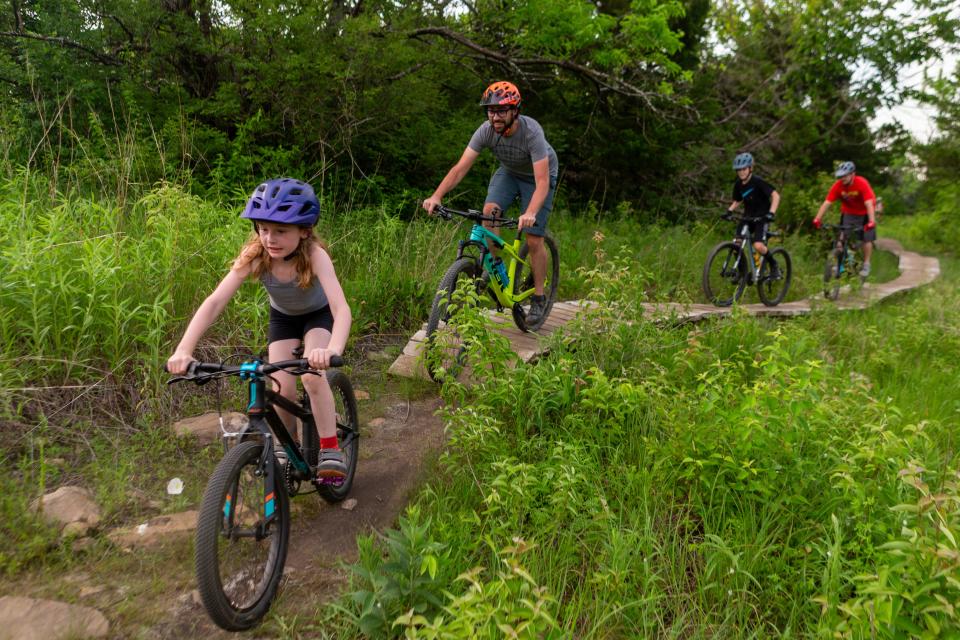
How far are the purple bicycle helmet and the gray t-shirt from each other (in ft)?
8.69

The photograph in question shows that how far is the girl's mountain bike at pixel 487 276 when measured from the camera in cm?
489

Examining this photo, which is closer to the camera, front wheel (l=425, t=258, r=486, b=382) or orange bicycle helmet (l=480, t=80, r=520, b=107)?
front wheel (l=425, t=258, r=486, b=382)

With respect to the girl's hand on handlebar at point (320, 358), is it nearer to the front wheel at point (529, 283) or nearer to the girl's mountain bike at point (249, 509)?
the girl's mountain bike at point (249, 509)

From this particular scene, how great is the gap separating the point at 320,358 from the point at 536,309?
3867mm

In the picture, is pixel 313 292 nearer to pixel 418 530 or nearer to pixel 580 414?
pixel 418 530

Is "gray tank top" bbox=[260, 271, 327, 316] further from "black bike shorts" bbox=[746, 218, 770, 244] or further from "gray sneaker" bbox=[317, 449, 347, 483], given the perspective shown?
"black bike shorts" bbox=[746, 218, 770, 244]

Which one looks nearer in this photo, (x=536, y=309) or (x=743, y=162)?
(x=536, y=309)

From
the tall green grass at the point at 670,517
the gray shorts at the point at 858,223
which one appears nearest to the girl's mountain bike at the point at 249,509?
the tall green grass at the point at 670,517

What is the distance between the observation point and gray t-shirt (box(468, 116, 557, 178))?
5.39 m

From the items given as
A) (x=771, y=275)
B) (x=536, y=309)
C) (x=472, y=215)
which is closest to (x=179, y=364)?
(x=472, y=215)

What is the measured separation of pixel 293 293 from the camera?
334cm

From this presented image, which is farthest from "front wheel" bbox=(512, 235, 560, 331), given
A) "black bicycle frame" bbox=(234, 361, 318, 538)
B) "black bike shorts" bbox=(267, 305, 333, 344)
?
"black bicycle frame" bbox=(234, 361, 318, 538)

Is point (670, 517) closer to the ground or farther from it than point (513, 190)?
closer to the ground

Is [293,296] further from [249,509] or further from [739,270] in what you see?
[739,270]
